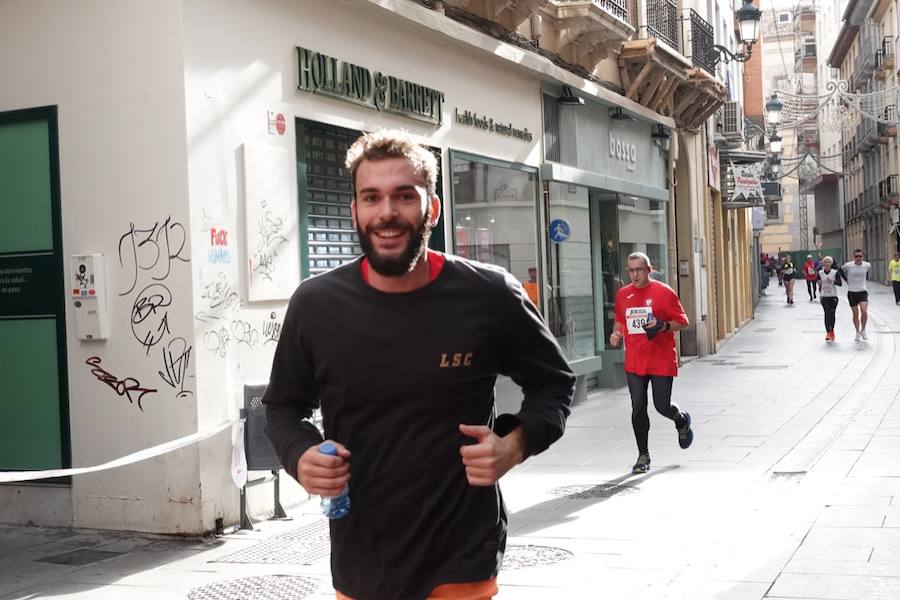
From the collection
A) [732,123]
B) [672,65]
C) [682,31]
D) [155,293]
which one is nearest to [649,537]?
[155,293]

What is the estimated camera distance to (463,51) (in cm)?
1372

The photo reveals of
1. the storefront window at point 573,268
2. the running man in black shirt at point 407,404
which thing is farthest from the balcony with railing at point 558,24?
the running man in black shirt at point 407,404

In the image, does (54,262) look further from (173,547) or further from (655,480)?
(655,480)

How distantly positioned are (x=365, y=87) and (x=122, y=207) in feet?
10.1

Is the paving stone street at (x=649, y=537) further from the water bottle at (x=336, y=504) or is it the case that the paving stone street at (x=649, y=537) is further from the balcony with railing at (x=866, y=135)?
the balcony with railing at (x=866, y=135)

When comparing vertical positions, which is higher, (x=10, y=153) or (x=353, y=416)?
(x=10, y=153)

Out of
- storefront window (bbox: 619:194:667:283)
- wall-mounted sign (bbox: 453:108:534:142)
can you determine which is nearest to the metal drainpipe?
storefront window (bbox: 619:194:667:283)

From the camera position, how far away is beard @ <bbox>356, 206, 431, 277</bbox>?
308 cm

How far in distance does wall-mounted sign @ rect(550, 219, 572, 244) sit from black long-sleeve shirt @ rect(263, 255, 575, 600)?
13.4 m

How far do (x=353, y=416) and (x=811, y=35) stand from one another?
4116 inches

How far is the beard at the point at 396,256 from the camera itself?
3084mm

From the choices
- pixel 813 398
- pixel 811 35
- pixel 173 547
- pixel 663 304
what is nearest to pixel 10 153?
pixel 173 547

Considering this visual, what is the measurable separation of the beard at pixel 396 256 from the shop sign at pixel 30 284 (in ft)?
21.4

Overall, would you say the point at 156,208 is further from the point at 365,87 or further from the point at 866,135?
the point at 866,135
